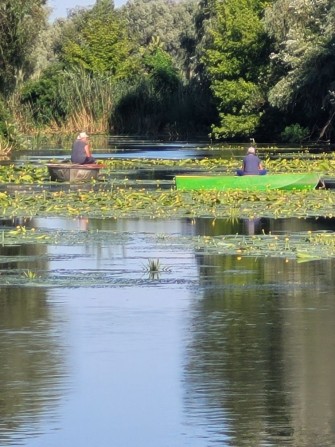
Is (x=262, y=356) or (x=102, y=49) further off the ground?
(x=102, y=49)

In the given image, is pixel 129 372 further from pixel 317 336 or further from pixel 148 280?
pixel 148 280

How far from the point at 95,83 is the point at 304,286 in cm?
7845

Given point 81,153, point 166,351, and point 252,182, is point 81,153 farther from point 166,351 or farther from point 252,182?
point 166,351

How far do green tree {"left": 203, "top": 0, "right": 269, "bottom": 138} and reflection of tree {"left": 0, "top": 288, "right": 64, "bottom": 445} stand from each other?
6696 cm

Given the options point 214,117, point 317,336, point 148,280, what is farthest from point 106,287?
point 214,117

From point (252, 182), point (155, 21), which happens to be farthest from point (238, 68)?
point (155, 21)

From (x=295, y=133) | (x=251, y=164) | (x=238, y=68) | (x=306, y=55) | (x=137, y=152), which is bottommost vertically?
(x=251, y=164)

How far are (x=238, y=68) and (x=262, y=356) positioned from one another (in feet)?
241

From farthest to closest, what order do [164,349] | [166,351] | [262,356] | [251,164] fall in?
[251,164] → [164,349] → [166,351] → [262,356]

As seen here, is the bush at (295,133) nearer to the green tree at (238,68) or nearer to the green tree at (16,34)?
the green tree at (238,68)

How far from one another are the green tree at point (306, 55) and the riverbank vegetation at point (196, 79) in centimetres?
5

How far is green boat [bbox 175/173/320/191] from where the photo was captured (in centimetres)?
3297

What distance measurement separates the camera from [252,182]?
33.2m

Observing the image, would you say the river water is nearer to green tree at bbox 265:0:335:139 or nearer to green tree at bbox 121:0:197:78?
green tree at bbox 265:0:335:139
